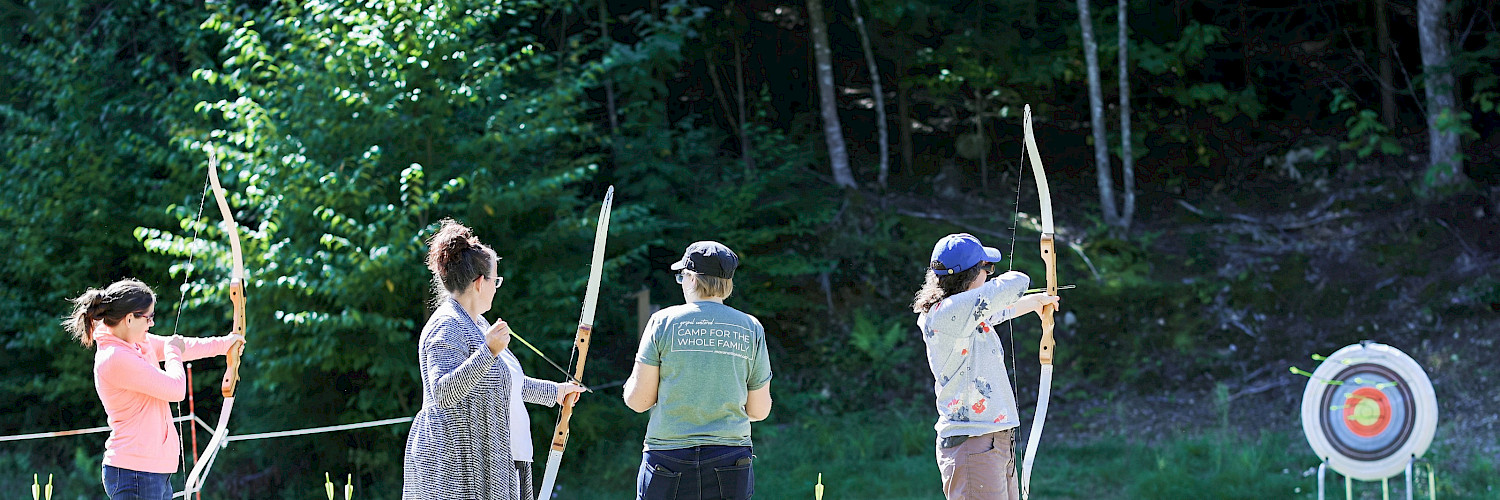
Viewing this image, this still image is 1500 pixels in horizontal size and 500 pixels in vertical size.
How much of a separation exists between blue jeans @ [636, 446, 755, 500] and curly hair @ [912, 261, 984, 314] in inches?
27.2

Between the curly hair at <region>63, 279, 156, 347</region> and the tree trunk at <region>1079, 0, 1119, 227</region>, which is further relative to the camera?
the tree trunk at <region>1079, 0, 1119, 227</region>

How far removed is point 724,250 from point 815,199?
22.3 feet

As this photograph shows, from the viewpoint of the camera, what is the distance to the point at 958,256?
10.1 feet

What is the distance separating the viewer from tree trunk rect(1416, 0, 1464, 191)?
9234 millimetres

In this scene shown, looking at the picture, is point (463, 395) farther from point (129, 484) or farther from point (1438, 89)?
point (1438, 89)

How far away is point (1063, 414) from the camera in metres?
8.46

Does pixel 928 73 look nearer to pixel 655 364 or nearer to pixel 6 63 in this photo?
pixel 6 63

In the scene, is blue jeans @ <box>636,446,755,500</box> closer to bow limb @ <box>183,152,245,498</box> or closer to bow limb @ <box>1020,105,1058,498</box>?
bow limb @ <box>1020,105,1058,498</box>

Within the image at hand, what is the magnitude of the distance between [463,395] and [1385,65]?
1051cm

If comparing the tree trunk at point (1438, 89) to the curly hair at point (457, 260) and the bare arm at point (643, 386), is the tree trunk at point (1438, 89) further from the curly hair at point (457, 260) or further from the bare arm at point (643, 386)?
the curly hair at point (457, 260)

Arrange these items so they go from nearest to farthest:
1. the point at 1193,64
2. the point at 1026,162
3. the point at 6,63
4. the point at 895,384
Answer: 1. the point at 6,63
2. the point at 895,384
3. the point at 1193,64
4. the point at 1026,162

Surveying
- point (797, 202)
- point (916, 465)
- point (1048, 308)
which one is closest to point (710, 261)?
point (1048, 308)

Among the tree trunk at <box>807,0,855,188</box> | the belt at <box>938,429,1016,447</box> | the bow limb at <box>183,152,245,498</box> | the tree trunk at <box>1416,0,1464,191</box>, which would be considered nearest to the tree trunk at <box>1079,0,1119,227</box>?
the tree trunk at <box>807,0,855,188</box>

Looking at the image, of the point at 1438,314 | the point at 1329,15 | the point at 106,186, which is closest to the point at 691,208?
the point at 106,186
